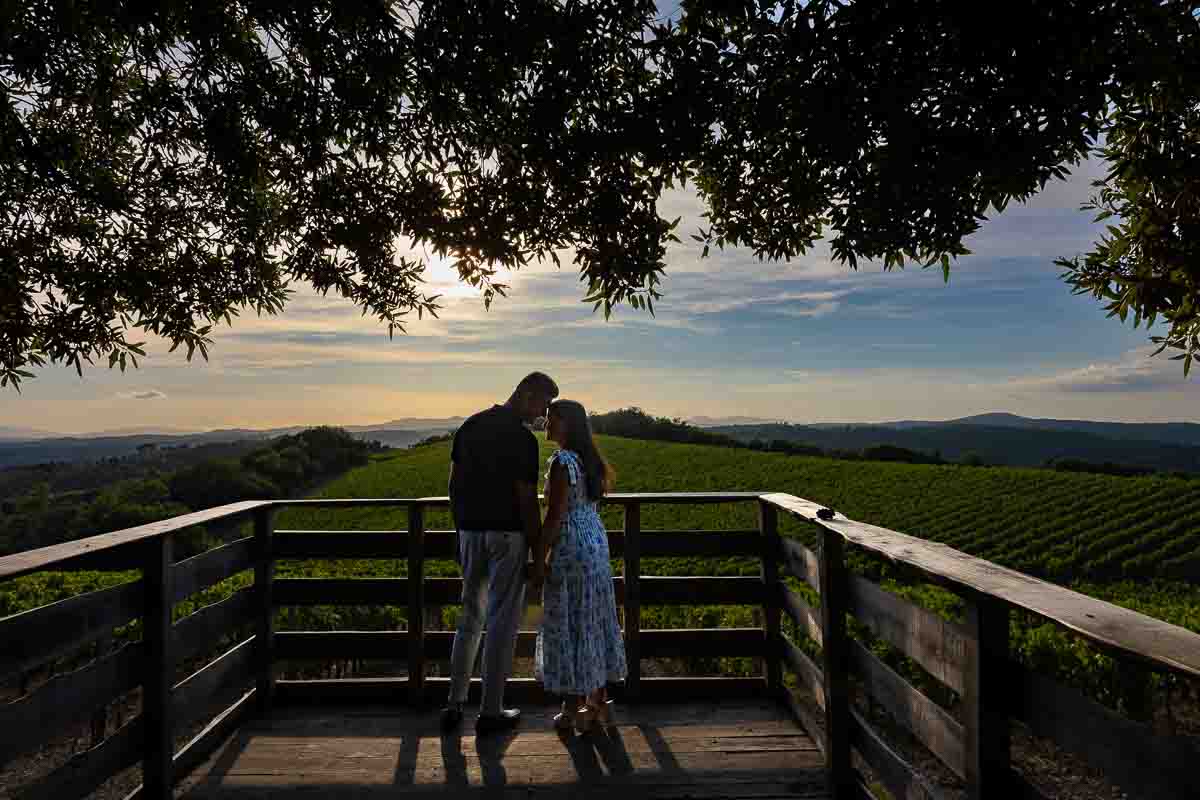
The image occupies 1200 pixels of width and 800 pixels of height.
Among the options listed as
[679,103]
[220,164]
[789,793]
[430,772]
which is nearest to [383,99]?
[220,164]

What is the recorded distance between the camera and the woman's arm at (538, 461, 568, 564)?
4180mm

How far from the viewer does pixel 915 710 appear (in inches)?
115

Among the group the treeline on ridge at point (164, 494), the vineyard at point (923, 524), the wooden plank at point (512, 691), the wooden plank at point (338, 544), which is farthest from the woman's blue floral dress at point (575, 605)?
the treeline on ridge at point (164, 494)

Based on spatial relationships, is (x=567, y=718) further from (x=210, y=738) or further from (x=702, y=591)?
(x=210, y=738)

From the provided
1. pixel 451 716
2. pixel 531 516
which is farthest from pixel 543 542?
pixel 451 716

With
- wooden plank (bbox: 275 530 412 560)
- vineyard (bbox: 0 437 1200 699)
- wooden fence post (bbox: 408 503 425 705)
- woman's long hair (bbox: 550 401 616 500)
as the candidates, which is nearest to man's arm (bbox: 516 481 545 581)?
woman's long hair (bbox: 550 401 616 500)

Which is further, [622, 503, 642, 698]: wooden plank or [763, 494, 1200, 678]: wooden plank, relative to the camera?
[622, 503, 642, 698]: wooden plank

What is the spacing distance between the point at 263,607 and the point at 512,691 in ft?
5.52

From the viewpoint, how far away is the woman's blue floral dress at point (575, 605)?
4270mm

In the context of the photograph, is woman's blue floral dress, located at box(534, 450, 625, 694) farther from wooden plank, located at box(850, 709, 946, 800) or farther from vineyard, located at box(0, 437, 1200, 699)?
vineyard, located at box(0, 437, 1200, 699)

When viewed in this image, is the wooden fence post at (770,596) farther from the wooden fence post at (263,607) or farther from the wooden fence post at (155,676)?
the wooden fence post at (155,676)

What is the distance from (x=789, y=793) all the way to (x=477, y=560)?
6.56ft

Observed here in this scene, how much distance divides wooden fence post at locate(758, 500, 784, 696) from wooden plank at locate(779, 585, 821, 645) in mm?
94

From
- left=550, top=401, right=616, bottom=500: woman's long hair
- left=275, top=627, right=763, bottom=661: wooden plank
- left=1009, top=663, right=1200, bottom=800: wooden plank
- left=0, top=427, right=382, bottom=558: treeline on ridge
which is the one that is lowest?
left=0, top=427, right=382, bottom=558: treeline on ridge
